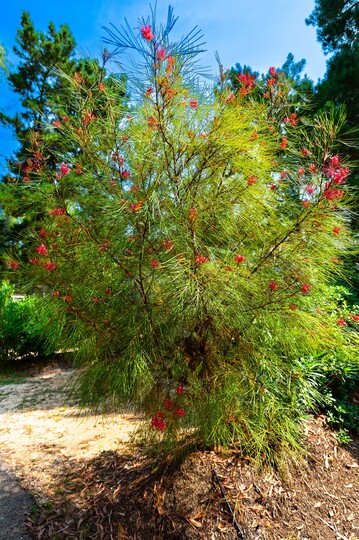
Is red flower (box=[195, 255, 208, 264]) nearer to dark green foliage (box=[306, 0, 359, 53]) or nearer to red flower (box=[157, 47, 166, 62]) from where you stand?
red flower (box=[157, 47, 166, 62])

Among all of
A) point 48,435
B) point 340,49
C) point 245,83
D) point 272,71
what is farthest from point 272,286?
point 340,49

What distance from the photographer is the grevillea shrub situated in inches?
61.4

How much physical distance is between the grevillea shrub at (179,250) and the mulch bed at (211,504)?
228 millimetres

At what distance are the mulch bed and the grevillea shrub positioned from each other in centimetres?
23

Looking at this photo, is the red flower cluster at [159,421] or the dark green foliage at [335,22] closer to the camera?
the red flower cluster at [159,421]

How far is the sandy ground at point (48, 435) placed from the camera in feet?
8.91

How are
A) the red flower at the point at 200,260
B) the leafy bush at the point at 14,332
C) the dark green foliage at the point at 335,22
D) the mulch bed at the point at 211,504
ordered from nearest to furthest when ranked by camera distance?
the red flower at the point at 200,260, the mulch bed at the point at 211,504, the dark green foliage at the point at 335,22, the leafy bush at the point at 14,332

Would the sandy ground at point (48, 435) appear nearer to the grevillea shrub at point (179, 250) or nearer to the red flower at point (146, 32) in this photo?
the grevillea shrub at point (179, 250)

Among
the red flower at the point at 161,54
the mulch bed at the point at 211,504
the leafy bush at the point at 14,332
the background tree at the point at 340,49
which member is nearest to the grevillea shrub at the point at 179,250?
the red flower at the point at 161,54

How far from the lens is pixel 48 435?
11.2 feet

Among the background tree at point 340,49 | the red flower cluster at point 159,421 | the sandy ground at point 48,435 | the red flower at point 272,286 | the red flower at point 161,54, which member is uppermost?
the background tree at point 340,49

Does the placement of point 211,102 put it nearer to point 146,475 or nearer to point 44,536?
point 146,475

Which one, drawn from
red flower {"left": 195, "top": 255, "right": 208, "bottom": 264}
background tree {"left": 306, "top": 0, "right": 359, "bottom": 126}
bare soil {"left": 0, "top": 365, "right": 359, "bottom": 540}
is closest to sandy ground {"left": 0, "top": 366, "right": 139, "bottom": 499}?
bare soil {"left": 0, "top": 365, "right": 359, "bottom": 540}

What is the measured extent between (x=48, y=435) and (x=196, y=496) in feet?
6.98
